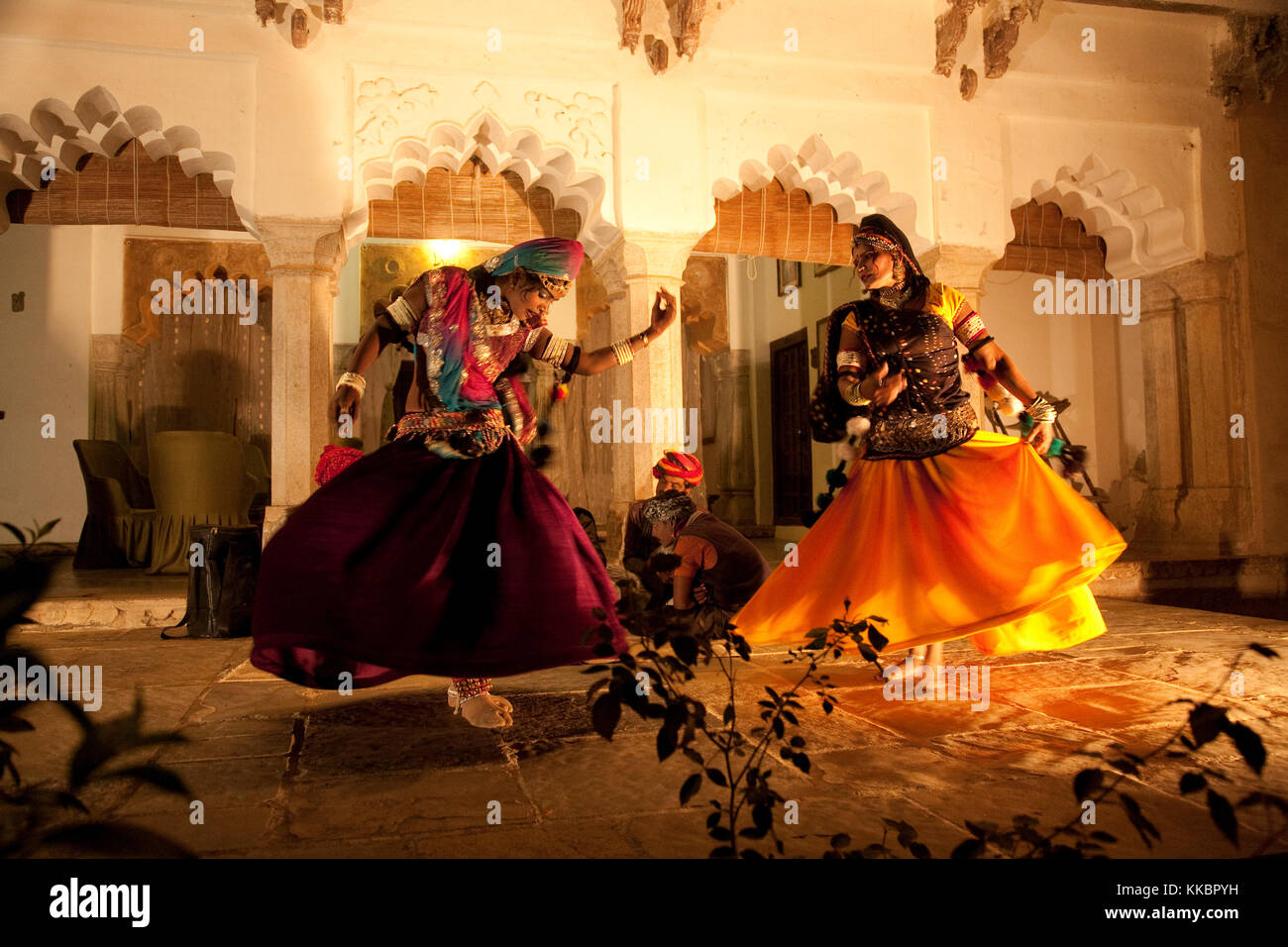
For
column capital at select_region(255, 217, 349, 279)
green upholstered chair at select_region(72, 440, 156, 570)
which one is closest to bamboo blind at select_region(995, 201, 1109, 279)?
column capital at select_region(255, 217, 349, 279)

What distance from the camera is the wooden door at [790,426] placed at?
1135 cm

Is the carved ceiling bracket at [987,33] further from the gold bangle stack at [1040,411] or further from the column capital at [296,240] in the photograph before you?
the column capital at [296,240]

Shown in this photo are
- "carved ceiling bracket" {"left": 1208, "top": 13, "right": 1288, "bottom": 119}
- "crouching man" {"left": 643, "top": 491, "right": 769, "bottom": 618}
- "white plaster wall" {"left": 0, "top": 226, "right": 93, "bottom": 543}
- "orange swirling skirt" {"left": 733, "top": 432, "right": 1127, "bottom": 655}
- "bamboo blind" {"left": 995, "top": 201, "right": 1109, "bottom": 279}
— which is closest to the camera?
"orange swirling skirt" {"left": 733, "top": 432, "right": 1127, "bottom": 655}

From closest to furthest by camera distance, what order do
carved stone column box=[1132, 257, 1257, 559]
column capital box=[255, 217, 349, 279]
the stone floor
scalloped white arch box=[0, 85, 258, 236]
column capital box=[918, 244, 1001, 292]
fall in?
the stone floor → scalloped white arch box=[0, 85, 258, 236] → column capital box=[255, 217, 349, 279] → column capital box=[918, 244, 1001, 292] → carved stone column box=[1132, 257, 1257, 559]

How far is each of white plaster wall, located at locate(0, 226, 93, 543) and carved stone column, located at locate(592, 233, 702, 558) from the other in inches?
294

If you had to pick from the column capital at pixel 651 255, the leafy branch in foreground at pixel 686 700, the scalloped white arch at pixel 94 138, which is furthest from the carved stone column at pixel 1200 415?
the scalloped white arch at pixel 94 138

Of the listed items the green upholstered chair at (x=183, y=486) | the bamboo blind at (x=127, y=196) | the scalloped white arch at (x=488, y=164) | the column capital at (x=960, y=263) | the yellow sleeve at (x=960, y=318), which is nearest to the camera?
the yellow sleeve at (x=960, y=318)

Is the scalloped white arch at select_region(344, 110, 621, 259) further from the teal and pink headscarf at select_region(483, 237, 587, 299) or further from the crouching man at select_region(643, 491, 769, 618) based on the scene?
the teal and pink headscarf at select_region(483, 237, 587, 299)

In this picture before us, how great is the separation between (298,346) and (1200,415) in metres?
7.61

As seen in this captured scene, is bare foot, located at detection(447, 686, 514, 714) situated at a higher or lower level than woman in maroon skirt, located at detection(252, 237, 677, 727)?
lower

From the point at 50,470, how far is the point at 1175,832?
1192 centimetres

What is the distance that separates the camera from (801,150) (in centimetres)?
716

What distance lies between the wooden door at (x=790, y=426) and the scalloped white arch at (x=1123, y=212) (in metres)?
3.65

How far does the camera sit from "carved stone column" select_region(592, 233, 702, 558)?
6.77 m
